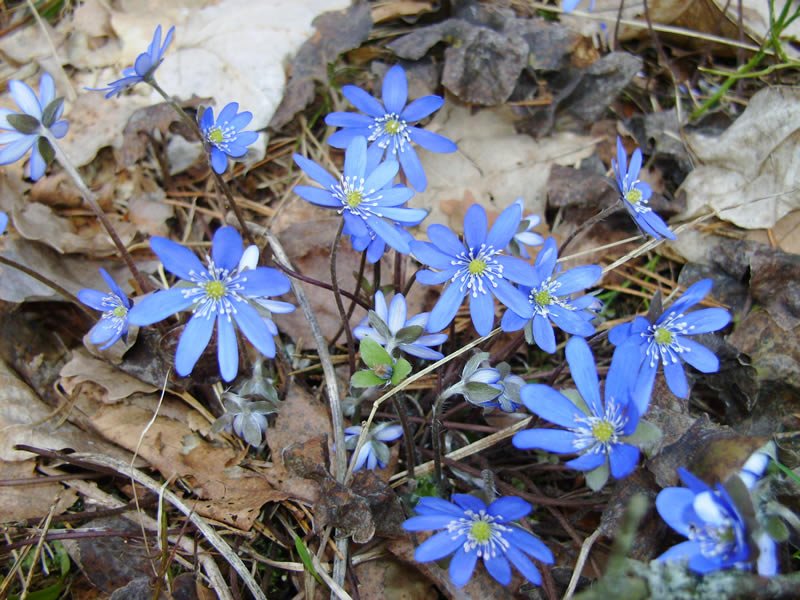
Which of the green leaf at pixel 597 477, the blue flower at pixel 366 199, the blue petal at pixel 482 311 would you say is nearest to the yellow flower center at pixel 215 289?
the blue flower at pixel 366 199

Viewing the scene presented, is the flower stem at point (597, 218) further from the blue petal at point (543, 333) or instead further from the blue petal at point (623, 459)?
the blue petal at point (623, 459)

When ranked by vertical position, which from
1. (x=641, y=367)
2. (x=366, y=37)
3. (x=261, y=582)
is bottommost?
(x=261, y=582)

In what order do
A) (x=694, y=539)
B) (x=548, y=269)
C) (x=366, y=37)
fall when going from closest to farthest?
(x=694, y=539) < (x=548, y=269) < (x=366, y=37)

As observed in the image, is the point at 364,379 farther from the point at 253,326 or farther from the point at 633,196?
the point at 633,196

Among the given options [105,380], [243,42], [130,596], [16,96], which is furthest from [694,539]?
[243,42]

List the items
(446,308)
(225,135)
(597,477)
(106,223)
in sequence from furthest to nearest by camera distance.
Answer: (106,223), (225,135), (446,308), (597,477)

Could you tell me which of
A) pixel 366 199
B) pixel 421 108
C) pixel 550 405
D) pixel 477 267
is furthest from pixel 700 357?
pixel 421 108

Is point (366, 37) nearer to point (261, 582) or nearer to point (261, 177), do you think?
point (261, 177)
